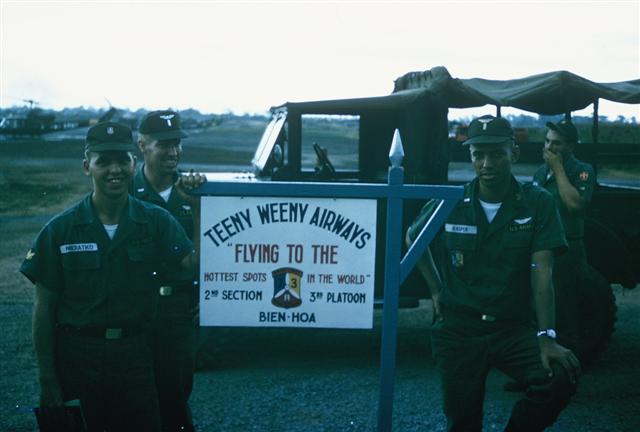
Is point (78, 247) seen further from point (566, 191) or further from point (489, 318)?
point (566, 191)

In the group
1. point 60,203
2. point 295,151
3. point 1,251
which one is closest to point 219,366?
point 295,151

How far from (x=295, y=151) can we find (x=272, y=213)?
2.88 meters

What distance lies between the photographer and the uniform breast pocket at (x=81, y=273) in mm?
2826

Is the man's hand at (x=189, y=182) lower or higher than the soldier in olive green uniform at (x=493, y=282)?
higher

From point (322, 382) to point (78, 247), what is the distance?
275 cm

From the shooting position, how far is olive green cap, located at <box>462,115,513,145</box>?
3.34 metres

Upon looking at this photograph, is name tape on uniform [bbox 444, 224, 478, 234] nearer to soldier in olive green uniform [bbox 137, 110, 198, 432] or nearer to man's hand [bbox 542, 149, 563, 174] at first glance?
soldier in olive green uniform [bbox 137, 110, 198, 432]

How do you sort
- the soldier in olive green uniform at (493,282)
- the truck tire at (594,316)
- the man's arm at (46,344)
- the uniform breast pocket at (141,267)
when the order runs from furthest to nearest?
the truck tire at (594,316)
the soldier in olive green uniform at (493,282)
the uniform breast pocket at (141,267)
the man's arm at (46,344)

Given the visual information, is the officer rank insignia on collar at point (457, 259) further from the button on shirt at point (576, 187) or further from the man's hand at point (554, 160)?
the man's hand at point (554, 160)

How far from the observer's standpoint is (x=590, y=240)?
19.2 ft

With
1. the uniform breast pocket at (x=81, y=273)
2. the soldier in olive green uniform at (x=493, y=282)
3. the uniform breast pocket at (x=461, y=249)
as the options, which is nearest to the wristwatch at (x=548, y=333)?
the soldier in olive green uniform at (x=493, y=282)

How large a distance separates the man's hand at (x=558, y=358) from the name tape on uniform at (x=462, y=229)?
1.91 feet

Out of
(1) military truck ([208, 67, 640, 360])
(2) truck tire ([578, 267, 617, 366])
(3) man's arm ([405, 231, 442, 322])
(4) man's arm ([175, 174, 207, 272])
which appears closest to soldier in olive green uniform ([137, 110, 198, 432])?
(4) man's arm ([175, 174, 207, 272])

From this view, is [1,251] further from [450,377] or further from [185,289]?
[450,377]
